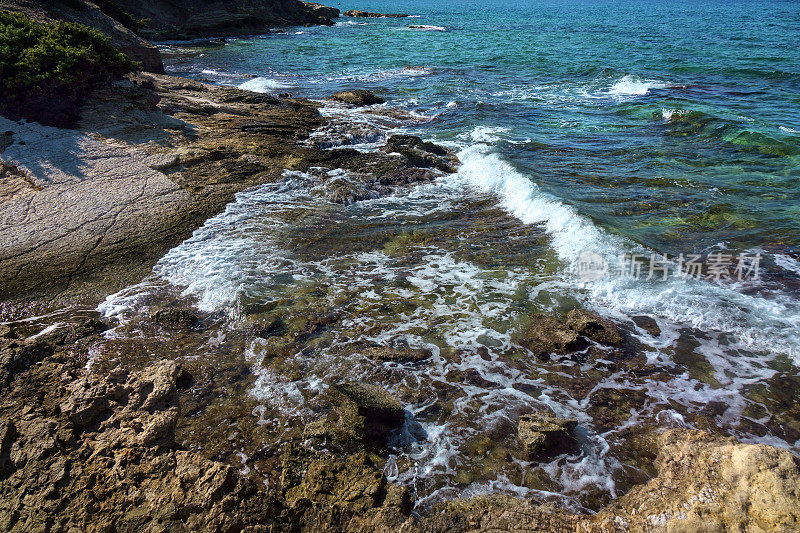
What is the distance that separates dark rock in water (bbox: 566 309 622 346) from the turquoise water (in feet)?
10.5

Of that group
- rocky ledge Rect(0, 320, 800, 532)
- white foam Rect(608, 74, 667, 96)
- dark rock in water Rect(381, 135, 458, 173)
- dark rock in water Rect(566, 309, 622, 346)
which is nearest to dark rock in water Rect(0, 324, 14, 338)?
rocky ledge Rect(0, 320, 800, 532)

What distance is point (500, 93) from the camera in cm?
2266

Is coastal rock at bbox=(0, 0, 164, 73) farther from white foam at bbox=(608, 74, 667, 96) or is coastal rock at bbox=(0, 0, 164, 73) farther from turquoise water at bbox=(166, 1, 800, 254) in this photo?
white foam at bbox=(608, 74, 667, 96)

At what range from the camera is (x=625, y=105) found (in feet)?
63.3

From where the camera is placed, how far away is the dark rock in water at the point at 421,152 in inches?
501

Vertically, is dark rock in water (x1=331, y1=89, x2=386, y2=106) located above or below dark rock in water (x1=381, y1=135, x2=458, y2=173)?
above

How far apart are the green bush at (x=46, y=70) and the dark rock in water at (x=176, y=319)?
24.4 feet

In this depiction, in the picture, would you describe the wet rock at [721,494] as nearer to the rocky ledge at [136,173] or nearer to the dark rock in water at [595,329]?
the dark rock in water at [595,329]

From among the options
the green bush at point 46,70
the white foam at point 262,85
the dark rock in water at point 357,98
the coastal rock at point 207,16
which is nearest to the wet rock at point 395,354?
the green bush at point 46,70

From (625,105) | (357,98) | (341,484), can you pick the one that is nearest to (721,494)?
(341,484)

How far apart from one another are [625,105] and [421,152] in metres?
12.0

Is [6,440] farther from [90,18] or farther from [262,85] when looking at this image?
[262,85]

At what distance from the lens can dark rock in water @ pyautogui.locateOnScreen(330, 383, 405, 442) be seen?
15.4ft

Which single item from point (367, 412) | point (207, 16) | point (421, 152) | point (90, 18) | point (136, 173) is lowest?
point (367, 412)
